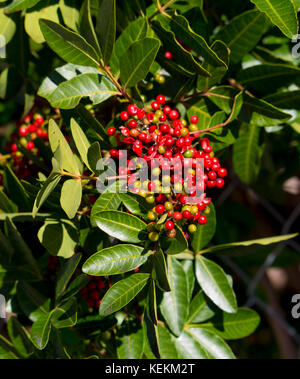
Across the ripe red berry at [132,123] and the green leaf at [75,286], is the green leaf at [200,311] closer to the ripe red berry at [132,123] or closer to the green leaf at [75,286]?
the green leaf at [75,286]

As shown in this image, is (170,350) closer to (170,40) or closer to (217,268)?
(217,268)

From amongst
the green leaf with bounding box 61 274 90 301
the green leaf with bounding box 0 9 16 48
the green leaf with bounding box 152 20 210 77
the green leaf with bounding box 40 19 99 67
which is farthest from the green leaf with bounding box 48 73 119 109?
the green leaf with bounding box 61 274 90 301

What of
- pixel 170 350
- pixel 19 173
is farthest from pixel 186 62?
pixel 170 350

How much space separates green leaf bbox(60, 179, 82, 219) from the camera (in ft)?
2.74

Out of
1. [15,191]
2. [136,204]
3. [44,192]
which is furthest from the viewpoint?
[15,191]

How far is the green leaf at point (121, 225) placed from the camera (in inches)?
33.5

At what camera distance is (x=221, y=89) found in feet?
3.39

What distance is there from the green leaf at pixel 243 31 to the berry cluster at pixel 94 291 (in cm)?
63

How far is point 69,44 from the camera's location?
88 centimetres

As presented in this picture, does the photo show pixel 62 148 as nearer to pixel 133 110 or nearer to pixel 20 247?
pixel 133 110

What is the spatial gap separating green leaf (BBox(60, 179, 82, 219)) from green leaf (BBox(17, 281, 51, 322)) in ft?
1.06

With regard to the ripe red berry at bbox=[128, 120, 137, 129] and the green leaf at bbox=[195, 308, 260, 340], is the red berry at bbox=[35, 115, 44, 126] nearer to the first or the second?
the ripe red berry at bbox=[128, 120, 137, 129]

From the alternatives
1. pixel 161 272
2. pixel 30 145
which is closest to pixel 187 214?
pixel 161 272

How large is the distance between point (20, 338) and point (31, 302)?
0.34 feet
